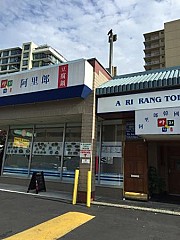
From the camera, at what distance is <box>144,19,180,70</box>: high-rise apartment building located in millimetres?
53875

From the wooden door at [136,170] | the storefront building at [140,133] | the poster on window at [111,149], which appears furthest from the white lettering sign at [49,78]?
the wooden door at [136,170]

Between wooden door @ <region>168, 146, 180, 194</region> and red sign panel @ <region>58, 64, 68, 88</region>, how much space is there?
625cm

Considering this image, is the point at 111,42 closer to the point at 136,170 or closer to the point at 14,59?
the point at 136,170

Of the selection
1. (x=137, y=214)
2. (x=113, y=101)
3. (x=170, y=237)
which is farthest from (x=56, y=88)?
(x=170, y=237)

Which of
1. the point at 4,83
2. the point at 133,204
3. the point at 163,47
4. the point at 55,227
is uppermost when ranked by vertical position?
the point at 163,47

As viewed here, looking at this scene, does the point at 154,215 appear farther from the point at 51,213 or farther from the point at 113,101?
the point at 113,101

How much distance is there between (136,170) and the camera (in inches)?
376

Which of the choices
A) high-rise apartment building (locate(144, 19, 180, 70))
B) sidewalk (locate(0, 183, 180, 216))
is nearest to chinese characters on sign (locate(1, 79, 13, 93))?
sidewalk (locate(0, 183, 180, 216))

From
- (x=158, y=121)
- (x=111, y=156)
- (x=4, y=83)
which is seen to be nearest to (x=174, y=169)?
(x=111, y=156)

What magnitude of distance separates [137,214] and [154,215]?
0.52 m

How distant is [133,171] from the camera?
31.5 ft

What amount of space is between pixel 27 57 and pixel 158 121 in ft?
268

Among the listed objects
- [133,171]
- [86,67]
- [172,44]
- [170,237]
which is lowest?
[170,237]

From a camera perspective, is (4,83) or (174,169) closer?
(4,83)
